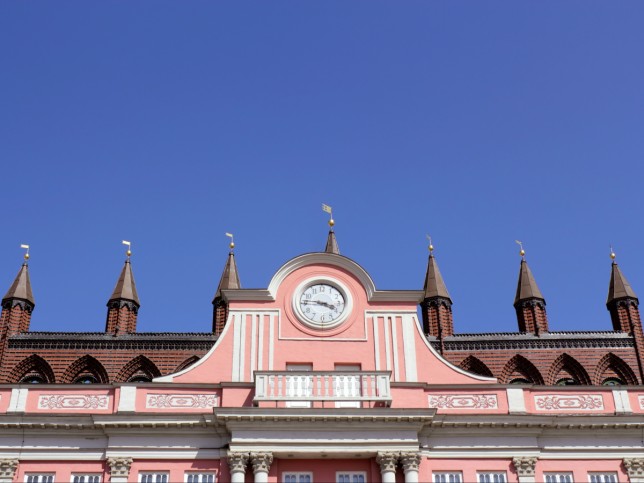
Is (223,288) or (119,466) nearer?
(119,466)

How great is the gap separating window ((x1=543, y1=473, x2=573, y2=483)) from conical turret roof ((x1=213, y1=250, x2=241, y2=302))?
3480cm

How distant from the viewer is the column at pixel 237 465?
91.2ft

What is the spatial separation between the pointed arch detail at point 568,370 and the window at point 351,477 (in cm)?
3248

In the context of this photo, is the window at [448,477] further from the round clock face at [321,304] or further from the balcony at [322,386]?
the round clock face at [321,304]

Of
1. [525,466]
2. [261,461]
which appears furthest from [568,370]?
[261,461]

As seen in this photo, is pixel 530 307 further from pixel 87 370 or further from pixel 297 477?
pixel 297 477

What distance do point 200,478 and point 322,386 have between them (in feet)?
17.2

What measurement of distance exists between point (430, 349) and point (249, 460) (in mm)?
8158

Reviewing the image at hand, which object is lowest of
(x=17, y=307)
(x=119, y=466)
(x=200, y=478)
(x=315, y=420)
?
(x=200, y=478)

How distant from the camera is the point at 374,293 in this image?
106 feet

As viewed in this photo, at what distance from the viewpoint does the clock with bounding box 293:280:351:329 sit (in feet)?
105

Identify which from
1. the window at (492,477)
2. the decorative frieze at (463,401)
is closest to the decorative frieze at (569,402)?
the decorative frieze at (463,401)

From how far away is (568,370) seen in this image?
5850cm

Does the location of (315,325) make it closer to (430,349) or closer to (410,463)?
(430,349)
